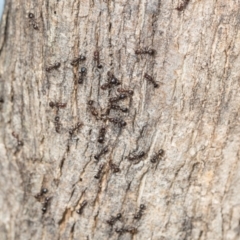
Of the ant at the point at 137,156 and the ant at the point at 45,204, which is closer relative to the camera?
the ant at the point at 137,156

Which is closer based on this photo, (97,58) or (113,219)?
(97,58)

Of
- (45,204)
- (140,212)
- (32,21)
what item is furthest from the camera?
(45,204)

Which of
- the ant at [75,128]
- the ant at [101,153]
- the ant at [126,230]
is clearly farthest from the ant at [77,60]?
the ant at [126,230]

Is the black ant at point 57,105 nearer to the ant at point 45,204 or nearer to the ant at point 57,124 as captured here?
the ant at point 57,124

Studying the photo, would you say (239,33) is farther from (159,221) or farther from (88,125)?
(159,221)

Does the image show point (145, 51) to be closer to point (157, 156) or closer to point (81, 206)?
point (157, 156)

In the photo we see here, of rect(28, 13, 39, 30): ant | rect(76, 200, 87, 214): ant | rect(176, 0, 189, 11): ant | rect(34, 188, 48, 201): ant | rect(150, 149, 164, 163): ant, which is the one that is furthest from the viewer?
rect(34, 188, 48, 201): ant

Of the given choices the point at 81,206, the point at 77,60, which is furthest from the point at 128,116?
the point at 81,206

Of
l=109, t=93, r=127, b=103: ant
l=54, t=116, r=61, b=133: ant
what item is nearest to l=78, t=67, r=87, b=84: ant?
l=109, t=93, r=127, b=103: ant

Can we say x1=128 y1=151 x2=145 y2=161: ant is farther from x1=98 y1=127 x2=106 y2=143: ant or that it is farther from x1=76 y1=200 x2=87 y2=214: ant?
x1=76 y1=200 x2=87 y2=214: ant
